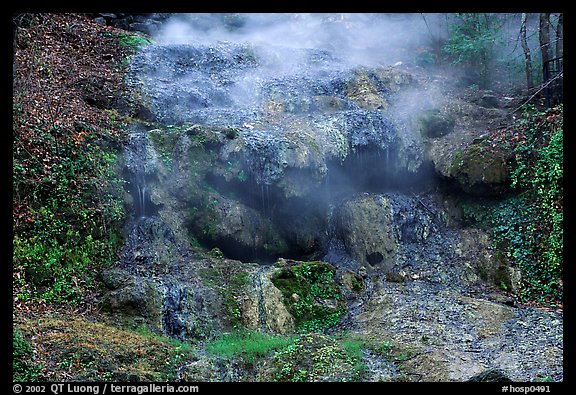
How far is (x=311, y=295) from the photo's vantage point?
34.0 feet

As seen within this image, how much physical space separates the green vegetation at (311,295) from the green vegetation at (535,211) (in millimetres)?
4979

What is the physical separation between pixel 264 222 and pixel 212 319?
4212mm

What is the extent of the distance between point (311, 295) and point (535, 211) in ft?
22.5

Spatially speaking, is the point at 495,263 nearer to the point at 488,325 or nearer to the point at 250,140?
the point at 488,325

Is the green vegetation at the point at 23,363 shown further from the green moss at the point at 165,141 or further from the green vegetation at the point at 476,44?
the green vegetation at the point at 476,44

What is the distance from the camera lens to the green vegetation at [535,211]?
10.9 meters

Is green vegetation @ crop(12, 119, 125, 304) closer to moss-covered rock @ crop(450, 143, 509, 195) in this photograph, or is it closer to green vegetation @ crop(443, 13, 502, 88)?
moss-covered rock @ crop(450, 143, 509, 195)

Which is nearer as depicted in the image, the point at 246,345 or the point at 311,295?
the point at 246,345

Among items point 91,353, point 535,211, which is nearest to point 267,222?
point 91,353

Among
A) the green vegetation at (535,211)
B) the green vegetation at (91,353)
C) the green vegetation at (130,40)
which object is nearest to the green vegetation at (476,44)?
the green vegetation at (535,211)

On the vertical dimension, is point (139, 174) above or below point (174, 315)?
above

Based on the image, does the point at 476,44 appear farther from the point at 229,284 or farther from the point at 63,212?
the point at 63,212

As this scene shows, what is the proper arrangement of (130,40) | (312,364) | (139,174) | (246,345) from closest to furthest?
(312,364)
(246,345)
(139,174)
(130,40)

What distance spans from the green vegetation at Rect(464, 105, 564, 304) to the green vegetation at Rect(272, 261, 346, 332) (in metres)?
4.98
